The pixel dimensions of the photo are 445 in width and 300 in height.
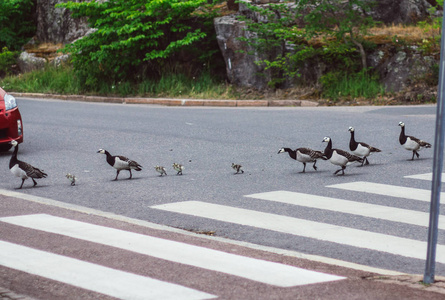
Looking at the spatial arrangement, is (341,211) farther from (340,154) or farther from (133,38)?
(133,38)

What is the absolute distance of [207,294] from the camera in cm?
566

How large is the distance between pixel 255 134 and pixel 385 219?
306 inches

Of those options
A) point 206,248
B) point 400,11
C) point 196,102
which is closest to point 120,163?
point 206,248

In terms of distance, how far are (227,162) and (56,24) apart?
2520 centimetres

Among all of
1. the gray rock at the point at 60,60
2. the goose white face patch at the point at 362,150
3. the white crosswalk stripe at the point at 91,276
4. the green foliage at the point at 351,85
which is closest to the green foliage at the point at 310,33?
the green foliage at the point at 351,85

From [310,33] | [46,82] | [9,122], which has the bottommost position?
[9,122]

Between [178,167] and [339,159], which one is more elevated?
[339,159]

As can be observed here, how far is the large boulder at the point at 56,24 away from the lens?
116ft

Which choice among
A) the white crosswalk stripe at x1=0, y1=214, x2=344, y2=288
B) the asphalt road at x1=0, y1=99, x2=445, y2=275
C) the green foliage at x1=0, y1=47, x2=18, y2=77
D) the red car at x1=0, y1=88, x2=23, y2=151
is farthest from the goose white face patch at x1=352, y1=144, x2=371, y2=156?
the green foliage at x1=0, y1=47, x2=18, y2=77

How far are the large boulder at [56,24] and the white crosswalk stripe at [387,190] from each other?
2623 centimetres

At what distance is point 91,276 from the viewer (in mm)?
6176

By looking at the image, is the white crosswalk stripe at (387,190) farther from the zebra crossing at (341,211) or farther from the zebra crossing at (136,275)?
the zebra crossing at (136,275)

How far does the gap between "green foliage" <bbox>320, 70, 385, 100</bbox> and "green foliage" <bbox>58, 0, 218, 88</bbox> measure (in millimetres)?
5017

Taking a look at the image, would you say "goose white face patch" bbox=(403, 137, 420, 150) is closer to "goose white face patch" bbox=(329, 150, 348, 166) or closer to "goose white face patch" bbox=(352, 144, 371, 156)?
"goose white face patch" bbox=(352, 144, 371, 156)
